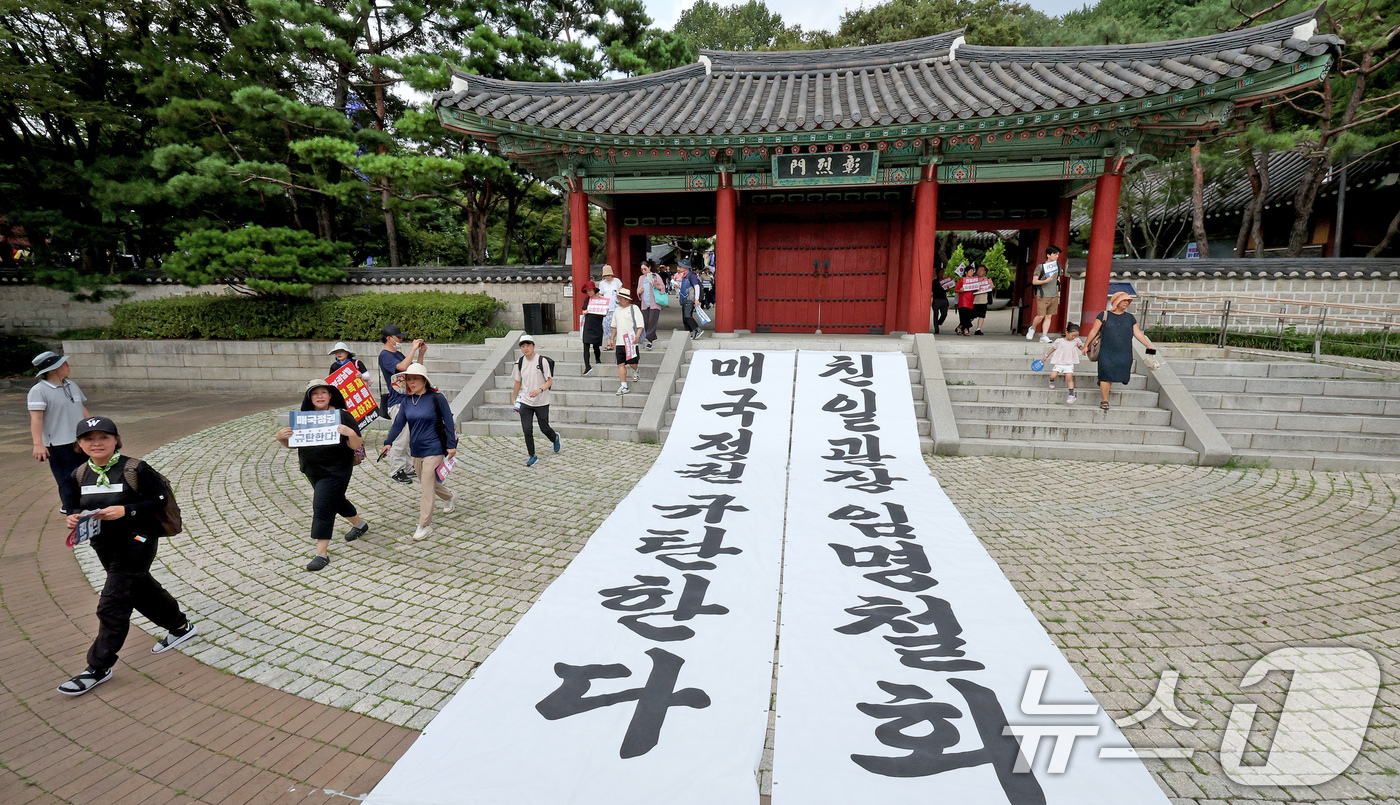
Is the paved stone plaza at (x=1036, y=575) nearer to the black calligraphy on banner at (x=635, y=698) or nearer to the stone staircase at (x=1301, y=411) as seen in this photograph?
the stone staircase at (x=1301, y=411)

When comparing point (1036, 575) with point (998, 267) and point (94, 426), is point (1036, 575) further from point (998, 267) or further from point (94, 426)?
point (998, 267)

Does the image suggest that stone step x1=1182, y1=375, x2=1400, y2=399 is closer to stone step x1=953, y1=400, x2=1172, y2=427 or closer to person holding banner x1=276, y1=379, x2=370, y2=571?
stone step x1=953, y1=400, x2=1172, y2=427

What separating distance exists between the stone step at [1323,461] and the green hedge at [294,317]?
46.2 feet

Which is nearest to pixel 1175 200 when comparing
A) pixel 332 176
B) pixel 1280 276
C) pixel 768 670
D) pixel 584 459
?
pixel 1280 276

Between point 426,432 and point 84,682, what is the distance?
260 centimetres

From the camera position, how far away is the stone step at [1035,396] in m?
8.70

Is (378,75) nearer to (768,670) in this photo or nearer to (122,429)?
(122,429)

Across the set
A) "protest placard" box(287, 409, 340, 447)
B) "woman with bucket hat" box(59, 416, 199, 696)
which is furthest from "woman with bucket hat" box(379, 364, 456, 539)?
"woman with bucket hat" box(59, 416, 199, 696)

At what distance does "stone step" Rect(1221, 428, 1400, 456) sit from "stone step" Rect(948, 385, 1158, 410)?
1098mm

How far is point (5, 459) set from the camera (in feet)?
27.3

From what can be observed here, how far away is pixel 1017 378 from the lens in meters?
9.38

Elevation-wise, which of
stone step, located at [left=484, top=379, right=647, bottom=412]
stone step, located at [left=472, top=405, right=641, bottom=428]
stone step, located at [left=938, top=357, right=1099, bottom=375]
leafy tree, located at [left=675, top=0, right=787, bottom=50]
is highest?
leafy tree, located at [left=675, top=0, right=787, bottom=50]

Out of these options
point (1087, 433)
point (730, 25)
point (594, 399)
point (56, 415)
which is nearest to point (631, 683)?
point (56, 415)

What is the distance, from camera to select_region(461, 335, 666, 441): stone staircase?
9.12 metres
